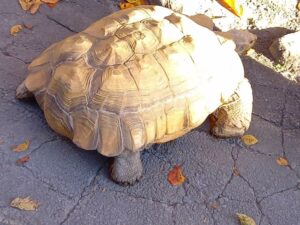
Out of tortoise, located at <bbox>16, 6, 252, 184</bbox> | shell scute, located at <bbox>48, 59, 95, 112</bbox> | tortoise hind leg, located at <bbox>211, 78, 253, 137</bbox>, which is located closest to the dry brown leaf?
tortoise, located at <bbox>16, 6, 252, 184</bbox>

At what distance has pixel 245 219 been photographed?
119 inches

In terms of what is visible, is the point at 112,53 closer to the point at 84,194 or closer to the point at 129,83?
the point at 129,83

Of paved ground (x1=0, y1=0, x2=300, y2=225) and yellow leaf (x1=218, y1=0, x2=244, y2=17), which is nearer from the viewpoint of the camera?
paved ground (x1=0, y1=0, x2=300, y2=225)

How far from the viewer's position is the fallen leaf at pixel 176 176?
3.20 meters

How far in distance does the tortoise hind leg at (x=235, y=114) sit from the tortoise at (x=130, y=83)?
23cm

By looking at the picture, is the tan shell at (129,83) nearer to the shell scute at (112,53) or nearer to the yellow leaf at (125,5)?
the shell scute at (112,53)

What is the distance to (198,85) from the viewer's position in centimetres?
302

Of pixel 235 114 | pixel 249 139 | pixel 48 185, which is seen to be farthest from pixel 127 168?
pixel 249 139

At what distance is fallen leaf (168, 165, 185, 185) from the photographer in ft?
10.5

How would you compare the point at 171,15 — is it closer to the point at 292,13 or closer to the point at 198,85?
the point at 198,85

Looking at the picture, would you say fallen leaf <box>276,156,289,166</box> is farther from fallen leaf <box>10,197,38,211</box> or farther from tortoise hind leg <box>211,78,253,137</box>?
fallen leaf <box>10,197,38,211</box>

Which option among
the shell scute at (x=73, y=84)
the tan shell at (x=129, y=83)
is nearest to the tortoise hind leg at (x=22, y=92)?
the tan shell at (x=129, y=83)

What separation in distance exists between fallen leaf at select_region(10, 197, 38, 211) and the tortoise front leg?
21.9 inches

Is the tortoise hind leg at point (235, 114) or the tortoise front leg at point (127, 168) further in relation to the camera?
the tortoise hind leg at point (235, 114)
